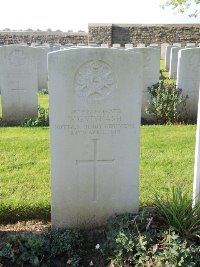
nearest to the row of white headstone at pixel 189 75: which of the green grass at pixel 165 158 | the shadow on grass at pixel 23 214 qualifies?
the green grass at pixel 165 158

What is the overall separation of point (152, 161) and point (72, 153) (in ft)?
6.52

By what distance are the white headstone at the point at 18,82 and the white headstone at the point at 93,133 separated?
4337mm

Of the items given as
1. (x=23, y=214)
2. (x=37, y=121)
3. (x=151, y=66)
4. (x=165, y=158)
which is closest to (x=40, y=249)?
(x=23, y=214)

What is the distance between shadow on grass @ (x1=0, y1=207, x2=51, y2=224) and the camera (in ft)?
12.6

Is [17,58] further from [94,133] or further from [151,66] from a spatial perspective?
[94,133]

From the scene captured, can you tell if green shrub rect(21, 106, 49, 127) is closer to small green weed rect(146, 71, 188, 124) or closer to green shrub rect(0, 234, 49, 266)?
small green weed rect(146, 71, 188, 124)

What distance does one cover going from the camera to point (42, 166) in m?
4.95

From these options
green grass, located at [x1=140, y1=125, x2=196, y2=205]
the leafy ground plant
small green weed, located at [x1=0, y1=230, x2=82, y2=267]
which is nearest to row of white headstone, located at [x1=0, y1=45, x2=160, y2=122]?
green grass, located at [x1=140, y1=125, x2=196, y2=205]

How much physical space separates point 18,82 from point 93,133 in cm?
450

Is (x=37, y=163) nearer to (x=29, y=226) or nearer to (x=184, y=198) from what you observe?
(x=29, y=226)

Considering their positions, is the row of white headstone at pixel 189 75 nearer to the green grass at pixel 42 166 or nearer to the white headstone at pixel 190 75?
the white headstone at pixel 190 75

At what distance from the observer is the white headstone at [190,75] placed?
7.59 m

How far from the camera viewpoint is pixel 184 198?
3203 millimetres

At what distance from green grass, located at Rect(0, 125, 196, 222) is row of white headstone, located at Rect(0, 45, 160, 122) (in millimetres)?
995
